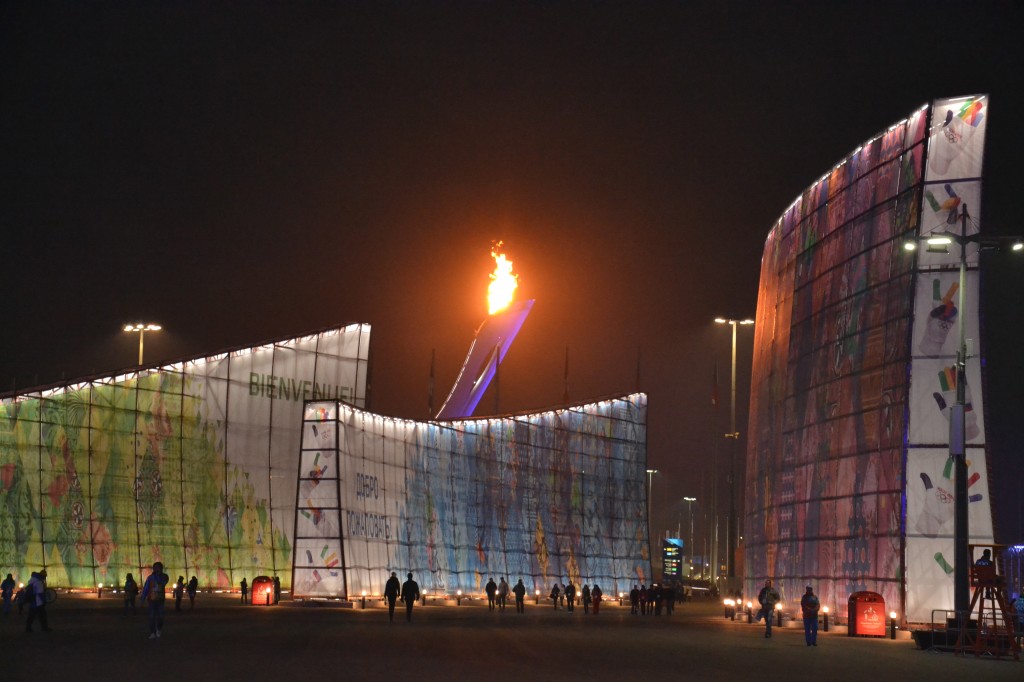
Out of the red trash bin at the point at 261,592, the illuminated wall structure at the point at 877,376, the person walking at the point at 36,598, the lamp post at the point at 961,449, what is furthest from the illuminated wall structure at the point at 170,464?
the lamp post at the point at 961,449

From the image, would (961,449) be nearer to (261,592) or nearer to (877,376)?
(877,376)

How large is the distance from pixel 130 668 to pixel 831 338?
31414mm

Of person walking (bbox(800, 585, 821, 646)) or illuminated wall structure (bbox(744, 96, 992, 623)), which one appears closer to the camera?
person walking (bbox(800, 585, 821, 646))

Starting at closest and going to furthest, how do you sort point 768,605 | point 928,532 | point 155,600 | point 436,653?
point 436,653, point 155,600, point 768,605, point 928,532

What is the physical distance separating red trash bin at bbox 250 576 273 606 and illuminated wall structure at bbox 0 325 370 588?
8.27m

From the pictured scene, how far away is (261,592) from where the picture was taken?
53.3m

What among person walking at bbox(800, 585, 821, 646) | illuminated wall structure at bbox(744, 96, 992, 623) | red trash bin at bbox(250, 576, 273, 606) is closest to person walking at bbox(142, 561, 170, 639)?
person walking at bbox(800, 585, 821, 646)

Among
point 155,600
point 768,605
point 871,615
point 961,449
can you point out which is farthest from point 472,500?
point 155,600

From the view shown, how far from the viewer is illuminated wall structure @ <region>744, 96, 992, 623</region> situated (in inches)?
1516

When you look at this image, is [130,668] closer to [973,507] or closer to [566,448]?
[973,507]

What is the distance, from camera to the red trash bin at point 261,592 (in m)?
53.1

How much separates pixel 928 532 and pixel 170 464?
117ft

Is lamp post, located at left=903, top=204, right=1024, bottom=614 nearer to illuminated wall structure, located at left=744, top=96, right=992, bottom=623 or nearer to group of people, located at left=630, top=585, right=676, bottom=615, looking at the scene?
illuminated wall structure, located at left=744, top=96, right=992, bottom=623

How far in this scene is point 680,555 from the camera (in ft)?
500
